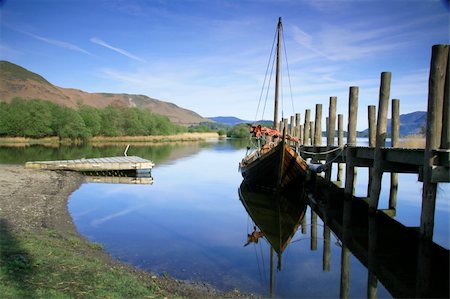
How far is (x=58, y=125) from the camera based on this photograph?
71250mm

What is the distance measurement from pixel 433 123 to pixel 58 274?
998 cm

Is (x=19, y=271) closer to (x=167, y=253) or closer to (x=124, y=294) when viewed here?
(x=124, y=294)

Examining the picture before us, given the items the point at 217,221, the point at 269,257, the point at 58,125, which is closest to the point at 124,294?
the point at 269,257

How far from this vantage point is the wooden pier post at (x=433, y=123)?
10.3 metres

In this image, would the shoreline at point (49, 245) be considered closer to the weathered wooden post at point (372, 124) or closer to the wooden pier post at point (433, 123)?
the wooden pier post at point (433, 123)

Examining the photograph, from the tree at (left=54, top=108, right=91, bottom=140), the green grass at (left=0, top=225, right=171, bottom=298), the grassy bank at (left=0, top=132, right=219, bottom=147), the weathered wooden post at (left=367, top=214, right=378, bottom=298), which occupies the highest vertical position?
the tree at (left=54, top=108, right=91, bottom=140)

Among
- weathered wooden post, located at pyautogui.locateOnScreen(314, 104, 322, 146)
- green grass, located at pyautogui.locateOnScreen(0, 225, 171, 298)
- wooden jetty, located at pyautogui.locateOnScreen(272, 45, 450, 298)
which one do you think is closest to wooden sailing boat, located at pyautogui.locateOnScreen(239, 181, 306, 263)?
wooden jetty, located at pyautogui.locateOnScreen(272, 45, 450, 298)

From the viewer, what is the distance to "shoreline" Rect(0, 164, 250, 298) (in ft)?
19.9

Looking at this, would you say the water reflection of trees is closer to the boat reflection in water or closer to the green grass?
the boat reflection in water

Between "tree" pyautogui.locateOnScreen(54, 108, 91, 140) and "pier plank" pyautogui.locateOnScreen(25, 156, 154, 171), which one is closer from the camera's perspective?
"pier plank" pyautogui.locateOnScreen(25, 156, 154, 171)

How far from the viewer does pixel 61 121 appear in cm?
7125

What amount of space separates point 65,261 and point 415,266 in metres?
7.95

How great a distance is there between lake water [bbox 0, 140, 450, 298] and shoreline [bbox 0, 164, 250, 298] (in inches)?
23.3

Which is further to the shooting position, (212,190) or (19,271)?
(212,190)
